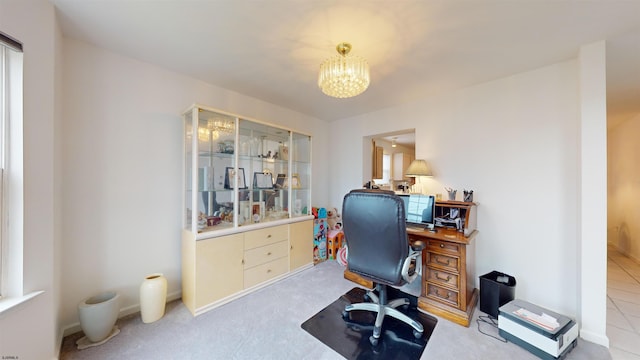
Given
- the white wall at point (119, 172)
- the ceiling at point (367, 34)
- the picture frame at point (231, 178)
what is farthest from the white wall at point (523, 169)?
the white wall at point (119, 172)

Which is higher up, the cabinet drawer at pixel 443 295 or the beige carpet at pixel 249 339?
the cabinet drawer at pixel 443 295

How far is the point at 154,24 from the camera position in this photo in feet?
5.45

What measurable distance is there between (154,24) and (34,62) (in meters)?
0.76

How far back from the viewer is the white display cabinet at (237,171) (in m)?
2.29

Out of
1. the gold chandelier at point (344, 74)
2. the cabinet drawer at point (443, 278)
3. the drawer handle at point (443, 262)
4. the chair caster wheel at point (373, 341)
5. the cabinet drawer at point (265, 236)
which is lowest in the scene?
the chair caster wheel at point (373, 341)

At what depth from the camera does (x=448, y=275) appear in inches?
84.5

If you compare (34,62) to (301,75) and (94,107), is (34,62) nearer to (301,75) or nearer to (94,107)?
→ (94,107)

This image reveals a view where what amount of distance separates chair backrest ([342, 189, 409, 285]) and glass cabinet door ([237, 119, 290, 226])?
1.38 meters

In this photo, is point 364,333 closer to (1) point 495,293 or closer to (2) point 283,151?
(1) point 495,293

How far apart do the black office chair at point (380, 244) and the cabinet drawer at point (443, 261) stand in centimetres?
36

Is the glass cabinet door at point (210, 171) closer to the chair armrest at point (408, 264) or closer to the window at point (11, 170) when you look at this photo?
the window at point (11, 170)

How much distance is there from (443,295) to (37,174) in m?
3.36

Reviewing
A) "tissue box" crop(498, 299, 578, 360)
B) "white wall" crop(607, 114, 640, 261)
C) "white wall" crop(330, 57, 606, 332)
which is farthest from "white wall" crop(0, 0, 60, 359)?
"white wall" crop(607, 114, 640, 261)

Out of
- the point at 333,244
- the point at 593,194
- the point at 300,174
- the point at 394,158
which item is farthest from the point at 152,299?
the point at 394,158
